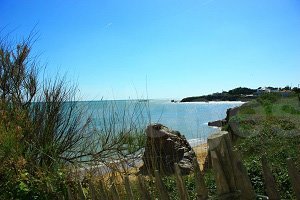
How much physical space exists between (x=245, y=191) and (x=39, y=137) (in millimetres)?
3755

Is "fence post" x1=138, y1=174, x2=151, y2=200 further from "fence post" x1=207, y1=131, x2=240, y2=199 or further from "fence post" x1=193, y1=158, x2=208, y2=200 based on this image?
"fence post" x1=207, y1=131, x2=240, y2=199

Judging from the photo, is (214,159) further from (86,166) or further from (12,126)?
(86,166)

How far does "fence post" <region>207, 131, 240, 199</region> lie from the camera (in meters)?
1.91

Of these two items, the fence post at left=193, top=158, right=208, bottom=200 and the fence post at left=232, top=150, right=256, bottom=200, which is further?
the fence post at left=193, top=158, right=208, bottom=200

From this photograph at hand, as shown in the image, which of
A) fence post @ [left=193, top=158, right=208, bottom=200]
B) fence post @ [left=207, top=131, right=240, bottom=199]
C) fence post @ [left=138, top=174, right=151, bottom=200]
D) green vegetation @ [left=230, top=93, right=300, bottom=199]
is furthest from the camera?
green vegetation @ [left=230, top=93, right=300, bottom=199]

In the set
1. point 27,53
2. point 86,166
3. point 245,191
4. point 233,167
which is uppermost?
point 27,53

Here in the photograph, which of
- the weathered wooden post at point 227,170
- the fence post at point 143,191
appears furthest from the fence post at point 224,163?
the fence post at point 143,191

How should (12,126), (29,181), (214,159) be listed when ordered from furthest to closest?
(12,126) < (29,181) < (214,159)

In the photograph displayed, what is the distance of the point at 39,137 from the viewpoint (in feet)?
16.5

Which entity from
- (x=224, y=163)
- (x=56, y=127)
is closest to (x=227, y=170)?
(x=224, y=163)

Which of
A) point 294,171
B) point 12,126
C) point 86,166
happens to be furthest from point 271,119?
point 294,171

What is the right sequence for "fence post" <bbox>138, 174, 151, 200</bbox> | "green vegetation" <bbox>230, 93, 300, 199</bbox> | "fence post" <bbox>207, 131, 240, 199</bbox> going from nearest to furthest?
"fence post" <bbox>207, 131, 240, 199</bbox>, "fence post" <bbox>138, 174, 151, 200</bbox>, "green vegetation" <bbox>230, 93, 300, 199</bbox>

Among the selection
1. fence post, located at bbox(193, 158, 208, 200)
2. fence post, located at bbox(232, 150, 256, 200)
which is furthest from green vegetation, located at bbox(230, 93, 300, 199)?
fence post, located at bbox(232, 150, 256, 200)

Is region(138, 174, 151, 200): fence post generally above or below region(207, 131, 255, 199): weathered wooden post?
below
